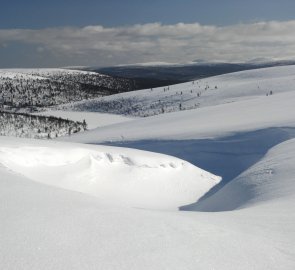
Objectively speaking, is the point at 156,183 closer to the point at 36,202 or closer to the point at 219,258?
the point at 36,202

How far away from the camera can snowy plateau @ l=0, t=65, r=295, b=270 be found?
5539 mm

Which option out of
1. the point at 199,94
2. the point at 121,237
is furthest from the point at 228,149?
the point at 199,94

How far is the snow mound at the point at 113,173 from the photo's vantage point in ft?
49.1

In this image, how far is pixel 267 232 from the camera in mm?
7570

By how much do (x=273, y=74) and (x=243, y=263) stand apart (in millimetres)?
137184

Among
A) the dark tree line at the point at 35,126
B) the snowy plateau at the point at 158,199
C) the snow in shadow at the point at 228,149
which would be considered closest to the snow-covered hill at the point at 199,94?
the dark tree line at the point at 35,126

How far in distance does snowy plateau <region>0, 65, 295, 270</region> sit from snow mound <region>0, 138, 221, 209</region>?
0.15 feet

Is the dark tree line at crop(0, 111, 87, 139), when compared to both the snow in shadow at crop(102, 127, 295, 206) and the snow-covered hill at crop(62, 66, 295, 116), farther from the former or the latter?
the snow in shadow at crop(102, 127, 295, 206)

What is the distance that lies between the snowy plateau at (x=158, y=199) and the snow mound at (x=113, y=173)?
47 millimetres

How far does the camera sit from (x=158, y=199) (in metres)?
16.2

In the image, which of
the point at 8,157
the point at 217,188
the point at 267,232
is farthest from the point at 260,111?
the point at 267,232

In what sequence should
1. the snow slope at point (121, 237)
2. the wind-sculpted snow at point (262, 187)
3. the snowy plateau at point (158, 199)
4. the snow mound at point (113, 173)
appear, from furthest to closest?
the snow mound at point (113, 173)
the wind-sculpted snow at point (262, 187)
the snowy plateau at point (158, 199)
the snow slope at point (121, 237)

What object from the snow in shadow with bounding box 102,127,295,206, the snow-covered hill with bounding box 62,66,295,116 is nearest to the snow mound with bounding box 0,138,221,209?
the snow in shadow with bounding box 102,127,295,206

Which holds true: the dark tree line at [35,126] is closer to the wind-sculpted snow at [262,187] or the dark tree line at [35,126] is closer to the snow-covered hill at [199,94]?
the snow-covered hill at [199,94]
